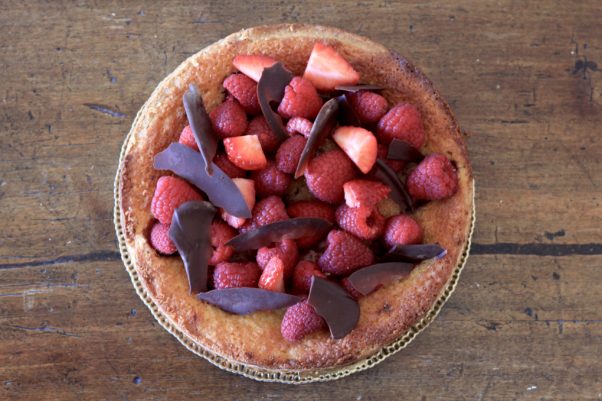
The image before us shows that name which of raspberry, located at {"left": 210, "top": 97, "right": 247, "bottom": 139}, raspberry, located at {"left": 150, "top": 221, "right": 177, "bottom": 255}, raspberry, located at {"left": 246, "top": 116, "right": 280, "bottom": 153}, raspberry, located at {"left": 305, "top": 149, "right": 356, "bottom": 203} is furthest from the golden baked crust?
raspberry, located at {"left": 305, "top": 149, "right": 356, "bottom": 203}

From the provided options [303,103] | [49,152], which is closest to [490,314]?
[303,103]

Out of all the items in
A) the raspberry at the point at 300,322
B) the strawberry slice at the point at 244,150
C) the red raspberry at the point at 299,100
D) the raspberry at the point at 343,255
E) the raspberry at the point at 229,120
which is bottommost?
the raspberry at the point at 300,322

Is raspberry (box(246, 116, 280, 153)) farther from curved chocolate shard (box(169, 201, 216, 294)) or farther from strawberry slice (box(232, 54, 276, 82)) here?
curved chocolate shard (box(169, 201, 216, 294))

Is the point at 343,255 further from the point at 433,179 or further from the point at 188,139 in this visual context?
the point at 188,139

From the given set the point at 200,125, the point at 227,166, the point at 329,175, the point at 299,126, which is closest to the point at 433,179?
the point at 329,175

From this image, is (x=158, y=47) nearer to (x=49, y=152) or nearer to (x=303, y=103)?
(x=49, y=152)

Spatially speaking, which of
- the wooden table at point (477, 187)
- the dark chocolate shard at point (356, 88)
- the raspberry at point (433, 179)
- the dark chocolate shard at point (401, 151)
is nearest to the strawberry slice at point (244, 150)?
the dark chocolate shard at point (356, 88)

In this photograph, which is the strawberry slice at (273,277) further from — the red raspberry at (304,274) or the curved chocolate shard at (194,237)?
the curved chocolate shard at (194,237)
